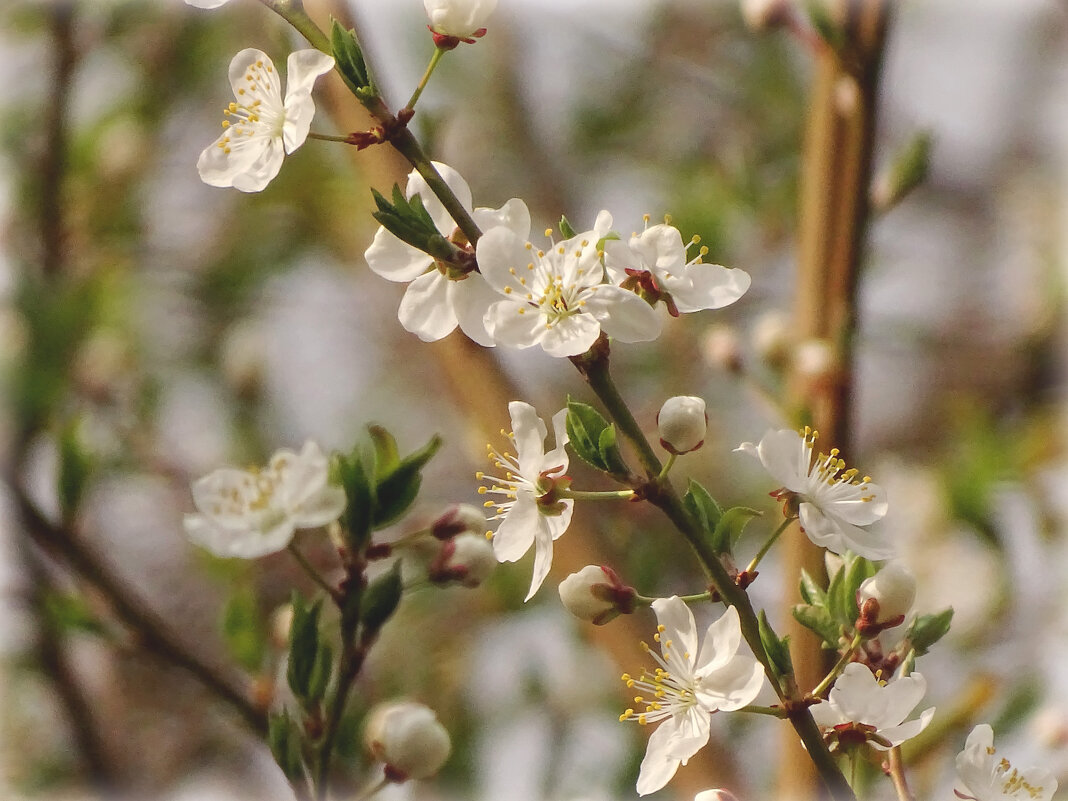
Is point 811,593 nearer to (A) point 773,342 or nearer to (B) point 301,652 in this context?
(B) point 301,652

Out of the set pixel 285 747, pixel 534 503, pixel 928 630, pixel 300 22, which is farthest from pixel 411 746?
pixel 300 22

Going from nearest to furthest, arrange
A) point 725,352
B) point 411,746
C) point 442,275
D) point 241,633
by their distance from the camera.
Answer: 1. point 442,275
2. point 411,746
3. point 241,633
4. point 725,352

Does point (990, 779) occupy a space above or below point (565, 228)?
below

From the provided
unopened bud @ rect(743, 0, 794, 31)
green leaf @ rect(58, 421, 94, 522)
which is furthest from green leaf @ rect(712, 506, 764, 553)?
unopened bud @ rect(743, 0, 794, 31)

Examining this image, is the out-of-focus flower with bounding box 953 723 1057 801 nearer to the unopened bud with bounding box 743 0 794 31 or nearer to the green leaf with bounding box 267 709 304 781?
the green leaf with bounding box 267 709 304 781

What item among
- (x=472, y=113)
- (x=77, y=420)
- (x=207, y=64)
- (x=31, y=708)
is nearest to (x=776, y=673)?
(x=77, y=420)

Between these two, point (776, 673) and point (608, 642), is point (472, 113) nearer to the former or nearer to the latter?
point (608, 642)
